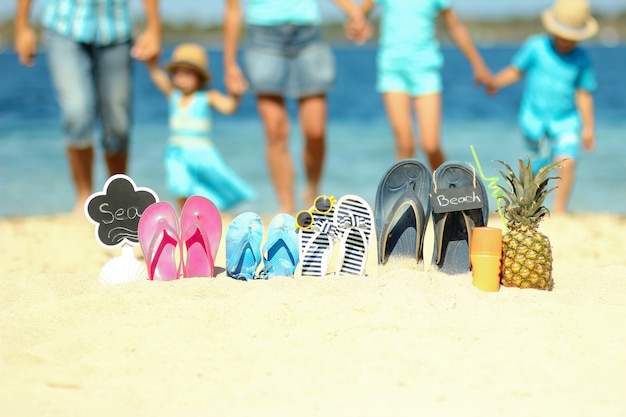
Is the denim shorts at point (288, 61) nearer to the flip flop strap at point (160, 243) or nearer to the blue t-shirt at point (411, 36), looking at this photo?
the blue t-shirt at point (411, 36)

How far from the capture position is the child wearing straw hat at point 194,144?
7059 millimetres

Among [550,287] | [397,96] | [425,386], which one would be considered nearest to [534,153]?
[397,96]

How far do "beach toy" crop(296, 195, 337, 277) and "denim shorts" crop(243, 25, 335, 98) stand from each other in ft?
7.30

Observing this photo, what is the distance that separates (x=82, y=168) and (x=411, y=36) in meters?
2.63

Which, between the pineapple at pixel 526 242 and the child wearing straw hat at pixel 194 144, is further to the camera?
the child wearing straw hat at pixel 194 144

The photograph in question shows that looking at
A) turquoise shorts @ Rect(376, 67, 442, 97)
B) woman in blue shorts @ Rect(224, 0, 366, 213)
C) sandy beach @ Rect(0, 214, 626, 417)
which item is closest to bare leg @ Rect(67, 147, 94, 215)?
woman in blue shorts @ Rect(224, 0, 366, 213)

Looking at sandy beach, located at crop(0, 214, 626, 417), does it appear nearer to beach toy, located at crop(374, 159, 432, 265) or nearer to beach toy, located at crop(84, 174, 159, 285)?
beach toy, located at crop(374, 159, 432, 265)

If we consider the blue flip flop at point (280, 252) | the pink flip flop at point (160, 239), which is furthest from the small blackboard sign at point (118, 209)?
the blue flip flop at point (280, 252)

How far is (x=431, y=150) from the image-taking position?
6.89 m

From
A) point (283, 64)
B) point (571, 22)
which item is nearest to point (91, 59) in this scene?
point (283, 64)

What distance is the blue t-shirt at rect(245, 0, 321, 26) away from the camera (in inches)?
256

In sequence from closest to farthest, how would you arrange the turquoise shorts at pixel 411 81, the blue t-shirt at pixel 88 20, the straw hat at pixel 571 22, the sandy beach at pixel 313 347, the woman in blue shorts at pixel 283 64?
1. the sandy beach at pixel 313 347
2. the blue t-shirt at pixel 88 20
3. the woman in blue shorts at pixel 283 64
4. the turquoise shorts at pixel 411 81
5. the straw hat at pixel 571 22

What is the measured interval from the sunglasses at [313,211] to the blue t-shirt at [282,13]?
2428 millimetres

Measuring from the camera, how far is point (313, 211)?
445 centimetres
